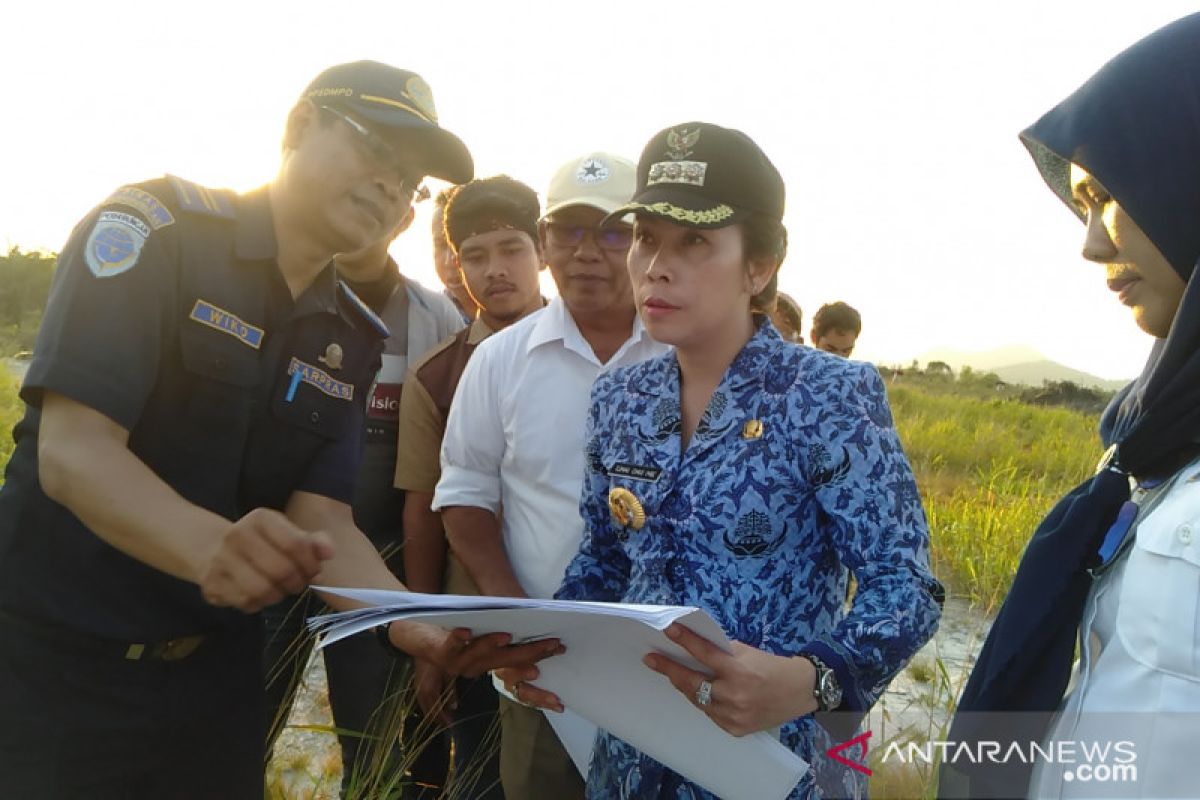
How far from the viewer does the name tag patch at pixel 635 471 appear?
1.71m

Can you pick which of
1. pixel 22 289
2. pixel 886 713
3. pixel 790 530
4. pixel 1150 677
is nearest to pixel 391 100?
pixel 790 530

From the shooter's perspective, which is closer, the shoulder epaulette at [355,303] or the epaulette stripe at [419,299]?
the shoulder epaulette at [355,303]

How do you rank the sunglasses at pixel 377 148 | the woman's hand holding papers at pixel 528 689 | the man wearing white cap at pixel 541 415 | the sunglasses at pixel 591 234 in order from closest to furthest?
the woman's hand holding papers at pixel 528 689
the sunglasses at pixel 377 148
the man wearing white cap at pixel 541 415
the sunglasses at pixel 591 234

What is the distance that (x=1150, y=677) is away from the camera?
1076 millimetres

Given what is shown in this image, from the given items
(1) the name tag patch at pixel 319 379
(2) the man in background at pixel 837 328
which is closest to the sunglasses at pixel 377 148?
(1) the name tag patch at pixel 319 379

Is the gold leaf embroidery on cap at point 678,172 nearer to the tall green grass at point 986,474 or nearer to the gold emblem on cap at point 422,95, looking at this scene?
the gold emblem on cap at point 422,95

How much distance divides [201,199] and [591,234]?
1.02 m

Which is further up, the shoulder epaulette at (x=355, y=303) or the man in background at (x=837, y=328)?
the shoulder epaulette at (x=355, y=303)

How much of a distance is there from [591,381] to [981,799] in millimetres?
1305

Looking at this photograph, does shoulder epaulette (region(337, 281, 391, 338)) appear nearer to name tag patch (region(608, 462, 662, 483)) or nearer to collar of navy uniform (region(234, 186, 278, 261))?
collar of navy uniform (region(234, 186, 278, 261))

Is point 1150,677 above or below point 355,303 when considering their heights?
below

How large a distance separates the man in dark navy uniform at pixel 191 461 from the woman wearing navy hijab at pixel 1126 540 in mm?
785

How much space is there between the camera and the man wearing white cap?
2260 mm

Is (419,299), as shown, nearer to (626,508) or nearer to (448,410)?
(448,410)
